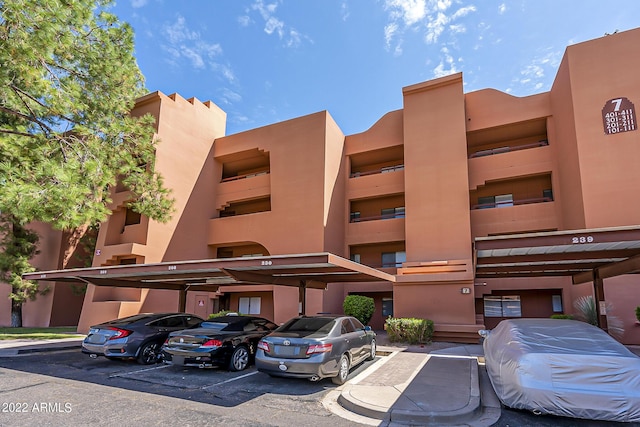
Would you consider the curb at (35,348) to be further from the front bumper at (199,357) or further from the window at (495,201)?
the window at (495,201)

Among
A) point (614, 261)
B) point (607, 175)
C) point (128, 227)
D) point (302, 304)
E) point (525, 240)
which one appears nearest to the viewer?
point (525, 240)

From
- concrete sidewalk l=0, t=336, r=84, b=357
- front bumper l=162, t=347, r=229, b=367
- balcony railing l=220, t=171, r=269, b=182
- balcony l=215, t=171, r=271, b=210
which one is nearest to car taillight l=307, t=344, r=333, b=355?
front bumper l=162, t=347, r=229, b=367

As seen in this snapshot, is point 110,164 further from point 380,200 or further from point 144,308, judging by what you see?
point 380,200

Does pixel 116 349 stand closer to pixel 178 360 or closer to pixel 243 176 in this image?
pixel 178 360

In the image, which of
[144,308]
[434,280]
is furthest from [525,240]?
[144,308]

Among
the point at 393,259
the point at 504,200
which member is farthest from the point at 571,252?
the point at 393,259

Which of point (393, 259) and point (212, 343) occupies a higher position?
point (393, 259)

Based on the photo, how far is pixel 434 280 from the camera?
58.0 feet

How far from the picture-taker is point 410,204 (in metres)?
→ 19.8

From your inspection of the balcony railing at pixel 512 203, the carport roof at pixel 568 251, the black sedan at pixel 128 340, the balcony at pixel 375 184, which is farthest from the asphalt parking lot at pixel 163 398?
the balcony railing at pixel 512 203

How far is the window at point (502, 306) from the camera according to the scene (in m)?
19.8

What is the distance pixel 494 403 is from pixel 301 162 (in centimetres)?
1733

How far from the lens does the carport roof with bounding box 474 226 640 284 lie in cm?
842

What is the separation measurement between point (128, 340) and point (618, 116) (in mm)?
19948
